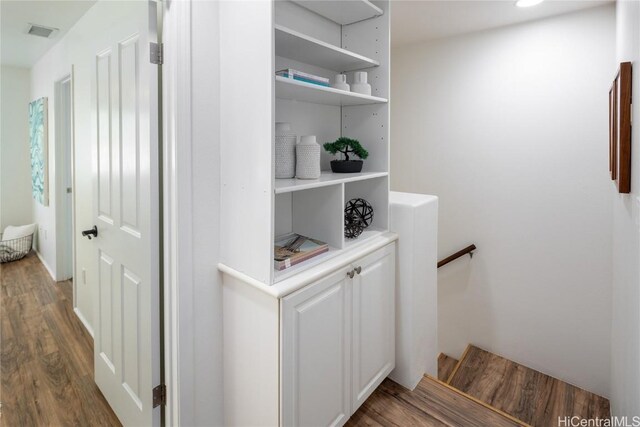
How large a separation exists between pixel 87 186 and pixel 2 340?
4.12 ft

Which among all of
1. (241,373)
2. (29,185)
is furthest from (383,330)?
(29,185)

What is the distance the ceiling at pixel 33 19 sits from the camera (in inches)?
93.0

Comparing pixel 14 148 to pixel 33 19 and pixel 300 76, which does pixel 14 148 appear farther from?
pixel 300 76

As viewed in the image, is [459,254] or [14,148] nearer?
[459,254]

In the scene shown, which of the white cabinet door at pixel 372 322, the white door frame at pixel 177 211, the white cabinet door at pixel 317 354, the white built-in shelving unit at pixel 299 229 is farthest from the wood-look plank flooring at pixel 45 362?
the white cabinet door at pixel 372 322

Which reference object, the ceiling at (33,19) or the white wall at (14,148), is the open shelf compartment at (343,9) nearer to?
the ceiling at (33,19)

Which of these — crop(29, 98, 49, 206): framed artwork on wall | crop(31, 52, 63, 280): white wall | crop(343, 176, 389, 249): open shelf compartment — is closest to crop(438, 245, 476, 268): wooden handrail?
crop(343, 176, 389, 249): open shelf compartment

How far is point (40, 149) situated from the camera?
143 inches

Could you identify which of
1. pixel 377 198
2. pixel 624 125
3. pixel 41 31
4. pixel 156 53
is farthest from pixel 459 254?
pixel 41 31

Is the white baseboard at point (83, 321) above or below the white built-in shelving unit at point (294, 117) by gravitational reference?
below

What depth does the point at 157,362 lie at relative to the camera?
145 centimetres

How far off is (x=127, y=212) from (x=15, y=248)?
3714mm

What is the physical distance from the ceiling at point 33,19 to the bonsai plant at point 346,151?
1976mm

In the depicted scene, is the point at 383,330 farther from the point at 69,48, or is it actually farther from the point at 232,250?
the point at 69,48
